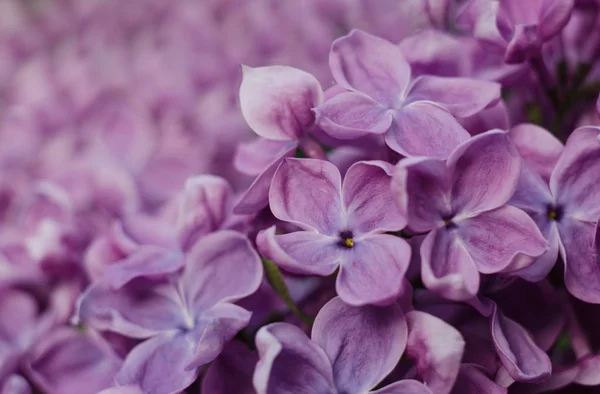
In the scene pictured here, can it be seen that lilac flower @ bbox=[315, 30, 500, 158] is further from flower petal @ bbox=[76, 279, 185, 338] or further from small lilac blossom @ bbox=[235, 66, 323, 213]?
flower petal @ bbox=[76, 279, 185, 338]

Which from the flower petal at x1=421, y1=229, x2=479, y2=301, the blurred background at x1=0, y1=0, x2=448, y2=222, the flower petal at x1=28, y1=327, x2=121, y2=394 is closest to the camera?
the flower petal at x1=421, y1=229, x2=479, y2=301

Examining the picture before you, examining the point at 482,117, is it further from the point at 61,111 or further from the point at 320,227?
the point at 61,111

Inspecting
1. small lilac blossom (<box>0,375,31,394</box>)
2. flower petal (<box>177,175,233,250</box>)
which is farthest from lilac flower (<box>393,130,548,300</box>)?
small lilac blossom (<box>0,375,31,394</box>)

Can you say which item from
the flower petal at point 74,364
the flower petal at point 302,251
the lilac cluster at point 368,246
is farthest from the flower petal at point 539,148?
the flower petal at point 74,364

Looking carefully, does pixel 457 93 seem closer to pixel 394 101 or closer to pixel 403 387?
pixel 394 101

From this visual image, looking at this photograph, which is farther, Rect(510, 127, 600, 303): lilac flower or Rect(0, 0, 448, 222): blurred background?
Rect(0, 0, 448, 222): blurred background

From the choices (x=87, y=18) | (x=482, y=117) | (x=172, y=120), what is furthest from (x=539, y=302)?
(x=87, y=18)

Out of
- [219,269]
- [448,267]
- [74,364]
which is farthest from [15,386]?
[448,267]
